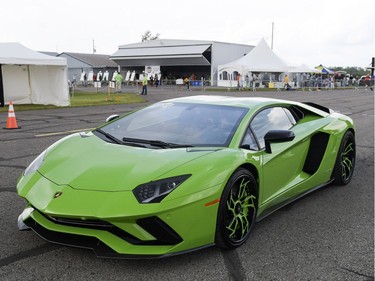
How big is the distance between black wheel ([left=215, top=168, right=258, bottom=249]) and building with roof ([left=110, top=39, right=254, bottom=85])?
45527 mm

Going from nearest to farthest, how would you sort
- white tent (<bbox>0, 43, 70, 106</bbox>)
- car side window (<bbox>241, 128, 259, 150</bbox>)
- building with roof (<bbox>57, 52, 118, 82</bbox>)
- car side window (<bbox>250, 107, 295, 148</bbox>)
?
1. car side window (<bbox>241, 128, 259, 150</bbox>)
2. car side window (<bbox>250, 107, 295, 148</bbox>)
3. white tent (<bbox>0, 43, 70, 106</bbox>)
4. building with roof (<bbox>57, 52, 118, 82</bbox>)

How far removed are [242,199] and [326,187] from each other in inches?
89.4

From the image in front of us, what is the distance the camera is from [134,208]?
2684mm

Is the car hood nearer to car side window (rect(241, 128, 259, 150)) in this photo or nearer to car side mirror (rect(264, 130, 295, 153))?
car side window (rect(241, 128, 259, 150))

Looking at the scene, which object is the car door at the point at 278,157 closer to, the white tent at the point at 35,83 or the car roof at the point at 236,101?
the car roof at the point at 236,101

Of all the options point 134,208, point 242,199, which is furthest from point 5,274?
point 242,199

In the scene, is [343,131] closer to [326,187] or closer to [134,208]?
[326,187]

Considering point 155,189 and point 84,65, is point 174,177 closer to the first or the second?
point 155,189

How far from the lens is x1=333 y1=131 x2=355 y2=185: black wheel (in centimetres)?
502

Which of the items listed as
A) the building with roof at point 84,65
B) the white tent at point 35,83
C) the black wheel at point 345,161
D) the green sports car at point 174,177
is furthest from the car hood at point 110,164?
the building with roof at point 84,65

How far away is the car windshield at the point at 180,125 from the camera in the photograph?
3.61 metres

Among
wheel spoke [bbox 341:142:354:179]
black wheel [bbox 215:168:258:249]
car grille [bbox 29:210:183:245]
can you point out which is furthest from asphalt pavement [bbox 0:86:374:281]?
wheel spoke [bbox 341:142:354:179]

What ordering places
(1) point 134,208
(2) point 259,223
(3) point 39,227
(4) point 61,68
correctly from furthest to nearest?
(4) point 61,68
(2) point 259,223
(3) point 39,227
(1) point 134,208

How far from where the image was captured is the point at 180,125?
3.91 m
